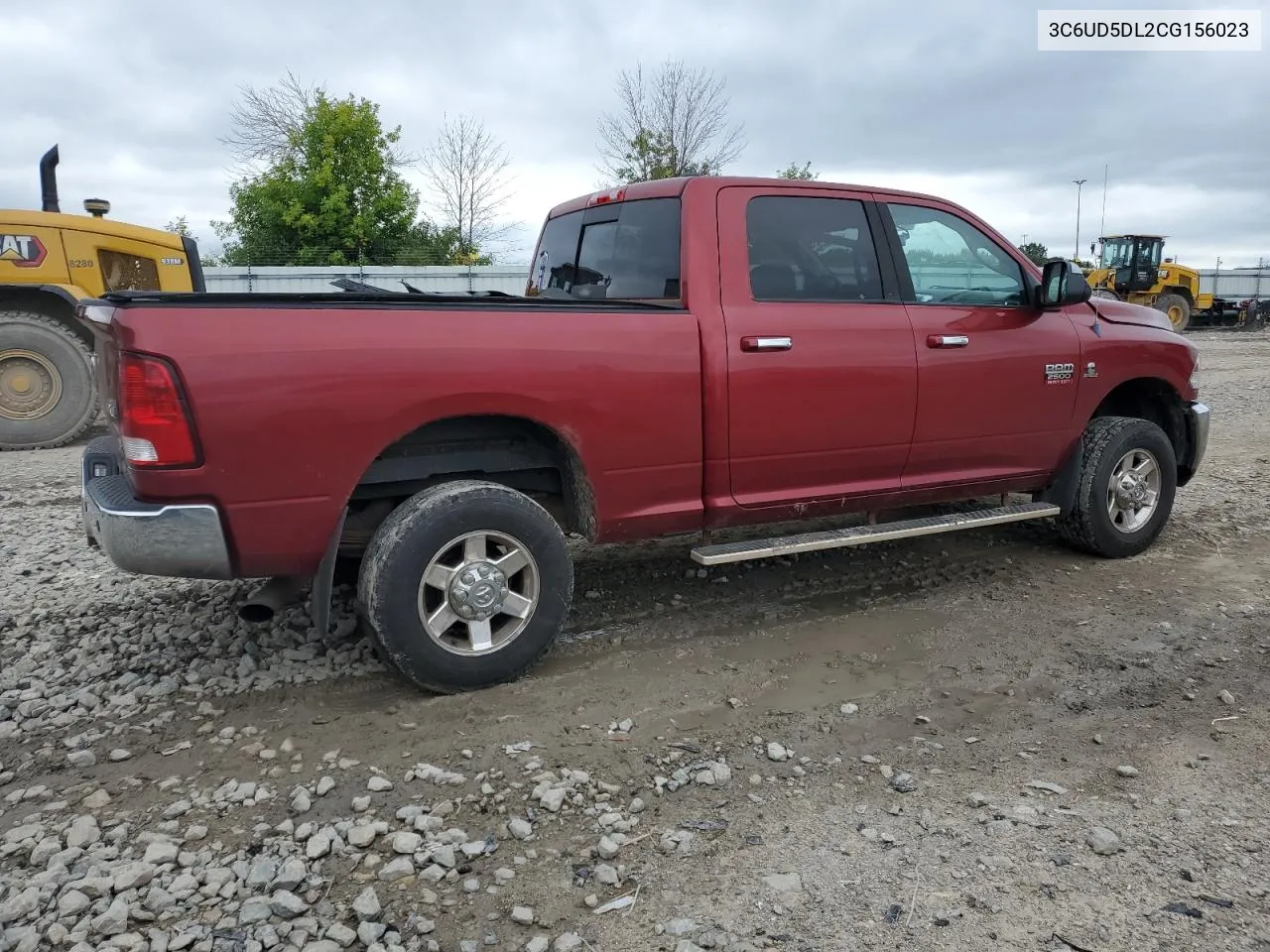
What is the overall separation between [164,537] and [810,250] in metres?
2.91

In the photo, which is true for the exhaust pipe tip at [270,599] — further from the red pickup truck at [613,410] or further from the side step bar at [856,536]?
the side step bar at [856,536]

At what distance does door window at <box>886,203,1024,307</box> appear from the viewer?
4.58m

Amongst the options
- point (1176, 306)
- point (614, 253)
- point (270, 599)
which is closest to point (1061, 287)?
point (614, 253)

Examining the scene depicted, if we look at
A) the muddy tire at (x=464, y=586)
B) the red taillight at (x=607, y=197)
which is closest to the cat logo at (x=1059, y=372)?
the red taillight at (x=607, y=197)

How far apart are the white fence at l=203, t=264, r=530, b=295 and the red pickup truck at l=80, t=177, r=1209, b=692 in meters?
13.8

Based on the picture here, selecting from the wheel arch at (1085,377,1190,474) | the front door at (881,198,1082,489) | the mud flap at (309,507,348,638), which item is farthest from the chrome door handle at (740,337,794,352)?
the wheel arch at (1085,377,1190,474)

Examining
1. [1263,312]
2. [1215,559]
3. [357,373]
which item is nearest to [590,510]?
[357,373]

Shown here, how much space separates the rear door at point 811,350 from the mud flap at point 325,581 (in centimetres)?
162

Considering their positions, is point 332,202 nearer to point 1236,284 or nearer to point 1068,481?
point 1068,481

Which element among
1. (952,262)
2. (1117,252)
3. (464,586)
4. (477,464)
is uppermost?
(1117,252)

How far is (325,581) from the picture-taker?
3467 mm

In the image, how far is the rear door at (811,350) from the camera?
4.00 meters

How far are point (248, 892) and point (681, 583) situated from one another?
2.84m

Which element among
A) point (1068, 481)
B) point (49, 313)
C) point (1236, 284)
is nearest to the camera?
point (1068, 481)
